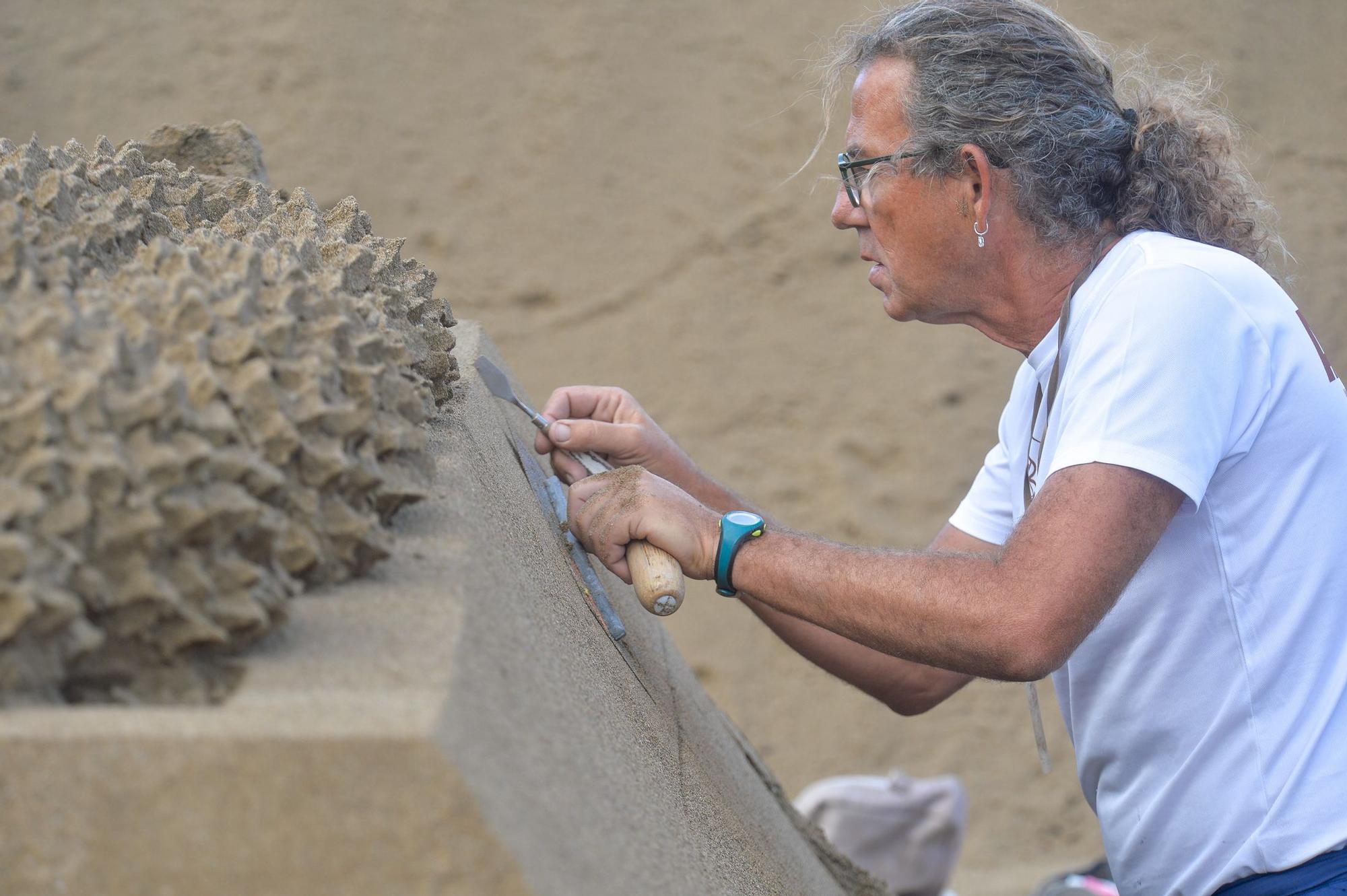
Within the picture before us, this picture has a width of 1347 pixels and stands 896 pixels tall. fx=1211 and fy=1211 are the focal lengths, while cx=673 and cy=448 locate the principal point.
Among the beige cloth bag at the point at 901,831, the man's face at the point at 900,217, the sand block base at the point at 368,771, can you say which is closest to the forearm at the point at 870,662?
the man's face at the point at 900,217

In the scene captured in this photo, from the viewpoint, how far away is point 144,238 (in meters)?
1.18

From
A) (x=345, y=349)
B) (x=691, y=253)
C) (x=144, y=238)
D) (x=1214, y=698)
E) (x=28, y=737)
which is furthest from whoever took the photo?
(x=691, y=253)

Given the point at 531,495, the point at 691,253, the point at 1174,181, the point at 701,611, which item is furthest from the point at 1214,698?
the point at 691,253

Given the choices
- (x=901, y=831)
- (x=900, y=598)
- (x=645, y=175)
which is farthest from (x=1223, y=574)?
(x=645, y=175)

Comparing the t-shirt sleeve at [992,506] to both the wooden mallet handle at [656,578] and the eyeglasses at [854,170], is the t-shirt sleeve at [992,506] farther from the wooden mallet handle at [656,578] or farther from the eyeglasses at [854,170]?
the wooden mallet handle at [656,578]

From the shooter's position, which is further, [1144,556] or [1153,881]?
[1153,881]

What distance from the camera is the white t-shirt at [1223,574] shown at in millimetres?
1226

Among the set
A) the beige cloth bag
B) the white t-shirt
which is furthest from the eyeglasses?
the beige cloth bag

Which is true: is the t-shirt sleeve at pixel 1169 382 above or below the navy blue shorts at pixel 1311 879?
above

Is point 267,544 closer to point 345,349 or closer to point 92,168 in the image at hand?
point 345,349

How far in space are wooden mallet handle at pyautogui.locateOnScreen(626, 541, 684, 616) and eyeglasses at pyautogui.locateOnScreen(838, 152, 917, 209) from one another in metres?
0.58

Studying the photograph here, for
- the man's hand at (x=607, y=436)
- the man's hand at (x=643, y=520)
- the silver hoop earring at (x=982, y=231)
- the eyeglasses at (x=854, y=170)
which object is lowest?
the man's hand at (x=607, y=436)

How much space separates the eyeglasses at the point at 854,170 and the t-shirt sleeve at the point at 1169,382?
0.39 meters

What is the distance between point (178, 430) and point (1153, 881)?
3.98 feet
